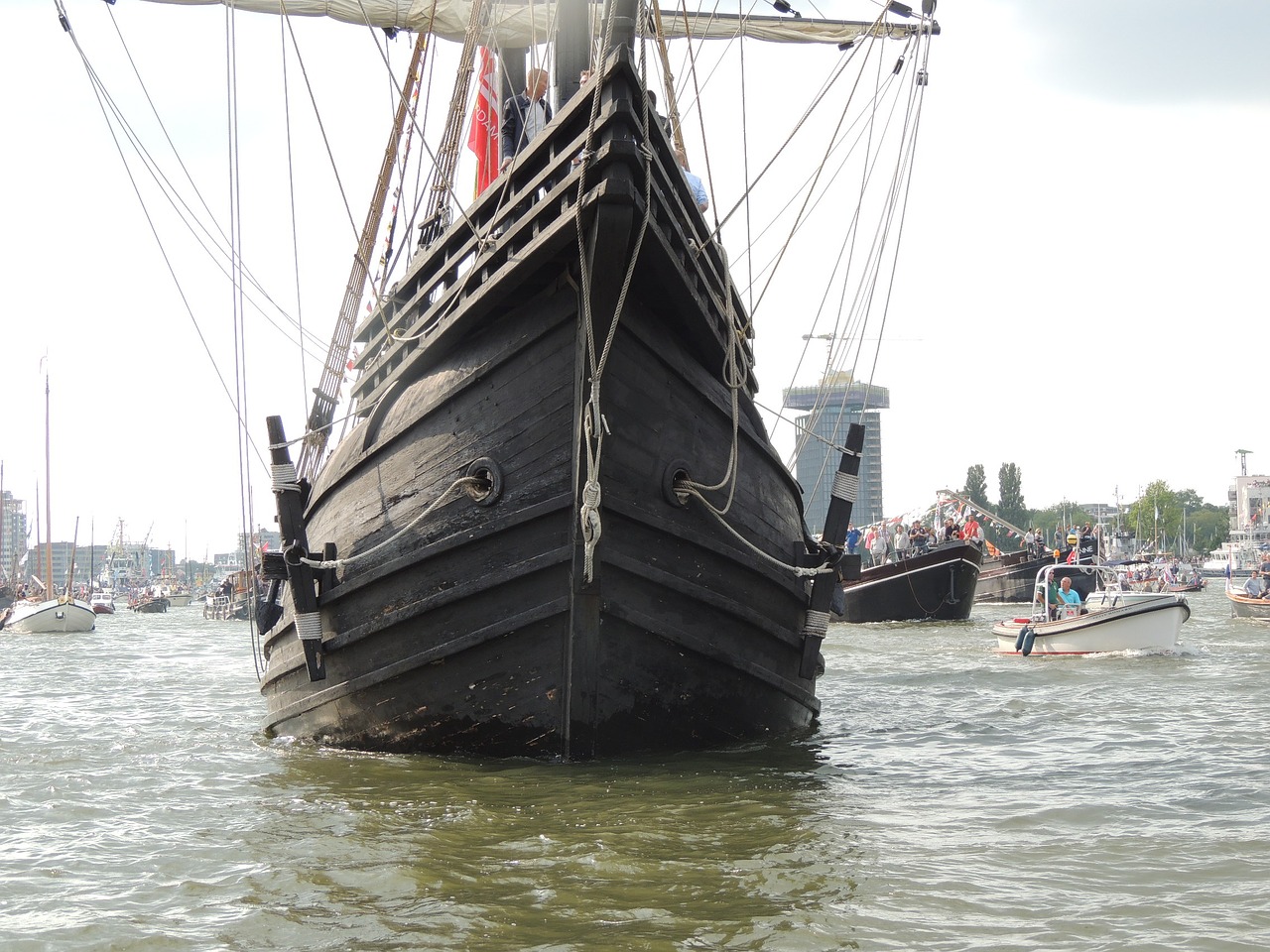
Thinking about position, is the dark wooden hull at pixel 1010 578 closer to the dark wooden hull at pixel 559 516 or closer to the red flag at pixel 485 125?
the red flag at pixel 485 125

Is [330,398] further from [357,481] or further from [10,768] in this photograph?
[10,768]

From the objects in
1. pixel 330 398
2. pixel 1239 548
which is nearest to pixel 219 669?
pixel 330 398

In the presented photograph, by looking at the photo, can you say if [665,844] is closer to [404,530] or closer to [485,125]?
[404,530]

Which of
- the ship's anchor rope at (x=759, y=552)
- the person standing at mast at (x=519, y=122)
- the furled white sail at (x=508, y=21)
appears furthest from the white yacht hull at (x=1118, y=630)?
the person standing at mast at (x=519, y=122)

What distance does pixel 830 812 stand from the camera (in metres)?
6.05

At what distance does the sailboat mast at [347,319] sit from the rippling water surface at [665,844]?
2.64 metres

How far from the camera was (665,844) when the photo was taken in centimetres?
526

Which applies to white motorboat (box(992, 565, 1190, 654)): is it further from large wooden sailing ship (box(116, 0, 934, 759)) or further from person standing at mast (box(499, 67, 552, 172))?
person standing at mast (box(499, 67, 552, 172))

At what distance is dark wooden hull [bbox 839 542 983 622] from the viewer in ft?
106

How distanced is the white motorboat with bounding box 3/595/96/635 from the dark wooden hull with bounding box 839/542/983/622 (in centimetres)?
3246

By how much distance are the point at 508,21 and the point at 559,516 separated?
8921 millimetres

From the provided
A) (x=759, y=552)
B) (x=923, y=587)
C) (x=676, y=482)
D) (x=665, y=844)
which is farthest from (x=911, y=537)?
(x=665, y=844)

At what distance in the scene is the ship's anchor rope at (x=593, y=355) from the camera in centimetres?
632

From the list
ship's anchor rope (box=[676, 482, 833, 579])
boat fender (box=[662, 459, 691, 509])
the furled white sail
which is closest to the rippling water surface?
ship's anchor rope (box=[676, 482, 833, 579])
